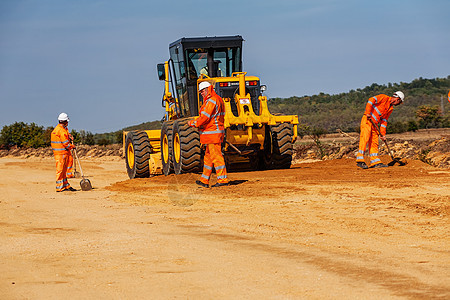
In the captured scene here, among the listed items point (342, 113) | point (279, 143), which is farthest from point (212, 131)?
point (342, 113)

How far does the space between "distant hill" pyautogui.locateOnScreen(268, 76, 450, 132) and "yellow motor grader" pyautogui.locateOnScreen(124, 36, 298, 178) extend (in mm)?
39729

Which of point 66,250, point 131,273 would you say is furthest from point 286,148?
point 131,273

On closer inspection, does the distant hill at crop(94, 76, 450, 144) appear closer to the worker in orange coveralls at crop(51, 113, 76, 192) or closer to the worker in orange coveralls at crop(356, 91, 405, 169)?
the worker in orange coveralls at crop(356, 91, 405, 169)

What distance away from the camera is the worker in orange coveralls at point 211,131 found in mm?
13734

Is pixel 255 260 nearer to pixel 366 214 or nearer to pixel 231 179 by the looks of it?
pixel 366 214

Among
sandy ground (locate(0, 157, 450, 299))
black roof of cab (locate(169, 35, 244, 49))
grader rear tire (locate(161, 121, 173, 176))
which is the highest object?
black roof of cab (locate(169, 35, 244, 49))

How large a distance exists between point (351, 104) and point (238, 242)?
7224 centimetres

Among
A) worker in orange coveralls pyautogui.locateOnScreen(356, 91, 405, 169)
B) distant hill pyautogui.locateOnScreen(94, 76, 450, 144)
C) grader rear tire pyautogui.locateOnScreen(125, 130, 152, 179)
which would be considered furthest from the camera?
distant hill pyautogui.locateOnScreen(94, 76, 450, 144)

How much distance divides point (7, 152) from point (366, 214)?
1495 inches

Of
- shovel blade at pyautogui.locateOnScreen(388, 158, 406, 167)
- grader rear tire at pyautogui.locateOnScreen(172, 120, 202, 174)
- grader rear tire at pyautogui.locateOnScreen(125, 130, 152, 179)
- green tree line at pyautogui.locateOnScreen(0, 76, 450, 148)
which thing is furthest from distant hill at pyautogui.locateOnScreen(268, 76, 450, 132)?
grader rear tire at pyautogui.locateOnScreen(172, 120, 202, 174)

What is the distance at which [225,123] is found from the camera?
15758mm

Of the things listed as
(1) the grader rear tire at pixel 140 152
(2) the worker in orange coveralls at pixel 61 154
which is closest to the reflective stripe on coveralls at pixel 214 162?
(2) the worker in orange coveralls at pixel 61 154

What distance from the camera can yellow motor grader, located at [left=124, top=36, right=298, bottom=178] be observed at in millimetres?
16094

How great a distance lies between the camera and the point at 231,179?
15.5 metres
